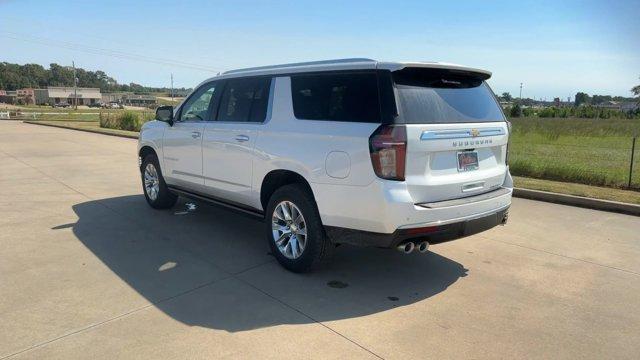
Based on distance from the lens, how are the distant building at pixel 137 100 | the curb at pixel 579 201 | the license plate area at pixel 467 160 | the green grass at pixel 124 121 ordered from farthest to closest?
the distant building at pixel 137 100 < the green grass at pixel 124 121 < the curb at pixel 579 201 < the license plate area at pixel 467 160

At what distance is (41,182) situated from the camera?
374 inches

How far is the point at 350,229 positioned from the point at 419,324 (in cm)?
94

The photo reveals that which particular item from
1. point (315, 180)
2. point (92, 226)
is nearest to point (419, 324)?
point (315, 180)

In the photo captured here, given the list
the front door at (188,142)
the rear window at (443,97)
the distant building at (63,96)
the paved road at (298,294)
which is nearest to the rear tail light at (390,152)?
the rear window at (443,97)

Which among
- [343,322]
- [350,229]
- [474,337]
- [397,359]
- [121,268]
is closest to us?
[397,359]

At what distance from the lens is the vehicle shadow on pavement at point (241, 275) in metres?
3.79

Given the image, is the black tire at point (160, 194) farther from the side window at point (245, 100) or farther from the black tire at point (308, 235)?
the black tire at point (308, 235)

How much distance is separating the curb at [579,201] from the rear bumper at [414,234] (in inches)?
170

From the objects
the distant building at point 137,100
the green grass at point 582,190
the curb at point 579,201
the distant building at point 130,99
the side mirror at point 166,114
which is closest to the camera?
the side mirror at point 166,114

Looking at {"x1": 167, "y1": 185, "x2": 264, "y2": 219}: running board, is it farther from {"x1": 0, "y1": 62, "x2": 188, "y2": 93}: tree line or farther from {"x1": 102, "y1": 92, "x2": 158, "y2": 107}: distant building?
{"x1": 0, "y1": 62, "x2": 188, "y2": 93}: tree line

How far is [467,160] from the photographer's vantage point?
13.7 feet

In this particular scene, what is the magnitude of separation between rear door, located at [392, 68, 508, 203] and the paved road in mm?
965

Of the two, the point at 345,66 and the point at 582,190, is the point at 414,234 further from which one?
the point at 582,190

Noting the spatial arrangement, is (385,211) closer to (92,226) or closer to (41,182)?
(92,226)
